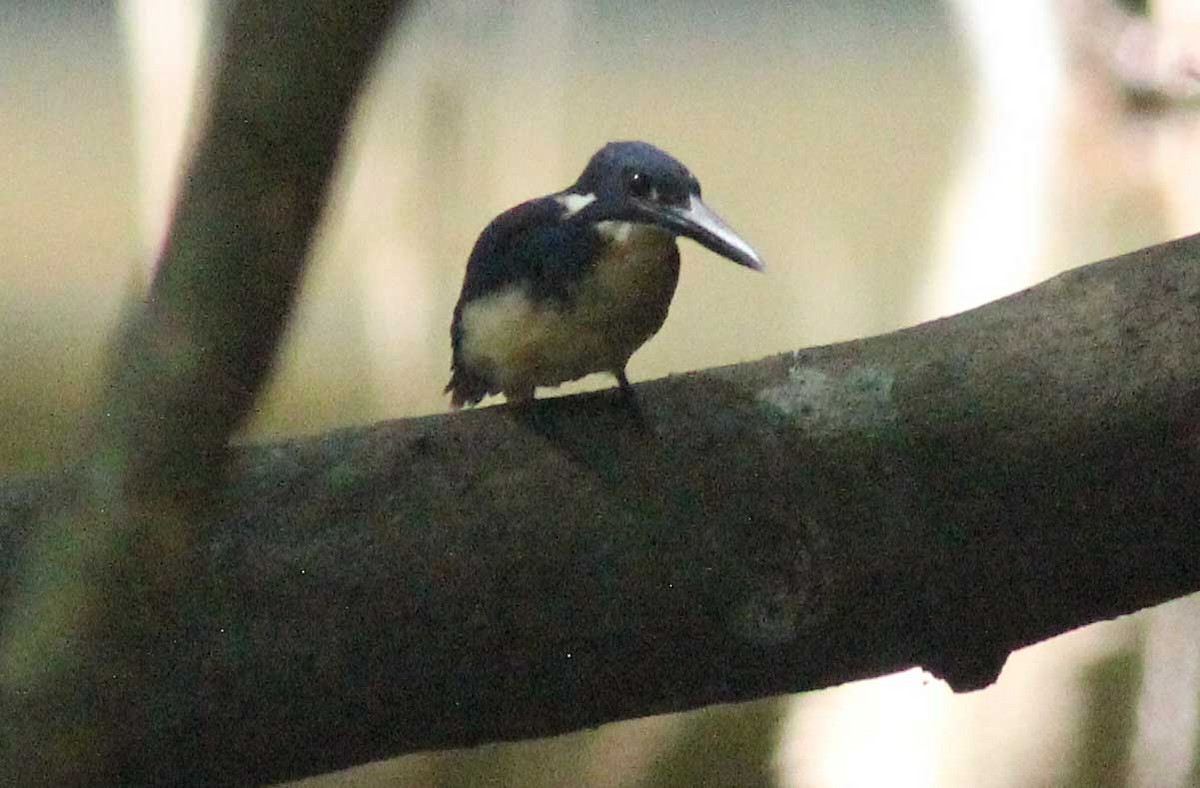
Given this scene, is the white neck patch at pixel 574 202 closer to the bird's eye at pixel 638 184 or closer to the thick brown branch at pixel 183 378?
the bird's eye at pixel 638 184

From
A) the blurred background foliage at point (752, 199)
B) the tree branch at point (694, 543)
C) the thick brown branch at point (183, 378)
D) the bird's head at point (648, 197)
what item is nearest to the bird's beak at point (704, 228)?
the bird's head at point (648, 197)

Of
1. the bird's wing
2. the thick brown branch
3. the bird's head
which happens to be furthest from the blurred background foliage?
the thick brown branch

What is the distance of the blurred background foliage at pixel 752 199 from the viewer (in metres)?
2.69

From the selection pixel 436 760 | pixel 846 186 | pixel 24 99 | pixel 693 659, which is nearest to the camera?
pixel 693 659

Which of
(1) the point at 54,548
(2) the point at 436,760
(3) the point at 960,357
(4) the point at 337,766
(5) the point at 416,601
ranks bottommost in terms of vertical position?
(2) the point at 436,760

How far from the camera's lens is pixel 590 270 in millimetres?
1496

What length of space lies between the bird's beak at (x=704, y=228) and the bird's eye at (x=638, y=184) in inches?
0.7

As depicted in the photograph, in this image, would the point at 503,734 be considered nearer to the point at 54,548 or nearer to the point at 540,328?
the point at 540,328

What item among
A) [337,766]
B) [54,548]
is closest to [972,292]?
[337,766]

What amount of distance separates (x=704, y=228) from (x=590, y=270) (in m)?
0.14

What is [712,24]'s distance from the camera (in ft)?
10.2

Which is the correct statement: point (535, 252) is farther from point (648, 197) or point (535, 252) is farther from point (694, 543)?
point (694, 543)

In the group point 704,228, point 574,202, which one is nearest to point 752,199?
point 574,202

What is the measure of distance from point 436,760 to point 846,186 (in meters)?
1.53
